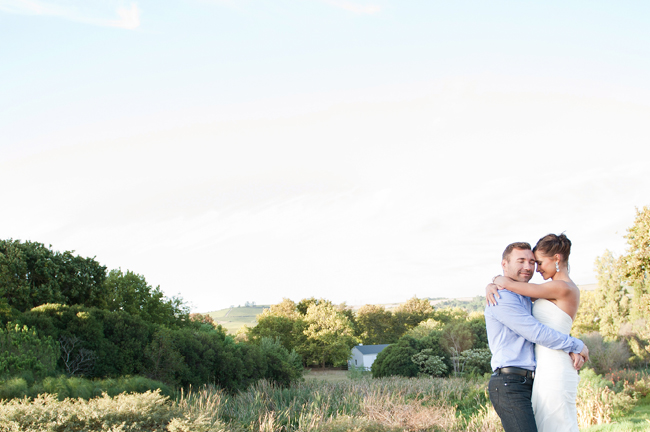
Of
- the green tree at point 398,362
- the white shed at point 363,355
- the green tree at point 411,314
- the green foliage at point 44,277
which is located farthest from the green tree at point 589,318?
the green foliage at point 44,277

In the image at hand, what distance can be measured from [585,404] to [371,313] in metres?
49.1

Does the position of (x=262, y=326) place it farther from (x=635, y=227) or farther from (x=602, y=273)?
(x=635, y=227)

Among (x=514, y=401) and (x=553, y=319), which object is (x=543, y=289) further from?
(x=514, y=401)

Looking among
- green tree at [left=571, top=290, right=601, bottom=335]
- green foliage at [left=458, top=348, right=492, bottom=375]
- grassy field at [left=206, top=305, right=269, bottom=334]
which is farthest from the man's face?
grassy field at [left=206, top=305, right=269, bottom=334]

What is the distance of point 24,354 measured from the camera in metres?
12.0

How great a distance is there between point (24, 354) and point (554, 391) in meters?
13.1

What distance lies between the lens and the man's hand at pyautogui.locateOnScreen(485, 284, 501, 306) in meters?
3.18

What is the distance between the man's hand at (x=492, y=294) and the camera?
10.4 ft

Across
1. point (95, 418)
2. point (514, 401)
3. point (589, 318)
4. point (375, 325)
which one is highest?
point (514, 401)

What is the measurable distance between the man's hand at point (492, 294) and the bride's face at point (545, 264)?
34cm

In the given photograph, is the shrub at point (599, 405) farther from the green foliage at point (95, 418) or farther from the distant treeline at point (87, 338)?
the distant treeline at point (87, 338)

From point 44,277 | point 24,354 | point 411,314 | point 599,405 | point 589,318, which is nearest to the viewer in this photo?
point 599,405

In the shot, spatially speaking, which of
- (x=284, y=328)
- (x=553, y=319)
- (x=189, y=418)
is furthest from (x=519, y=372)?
(x=284, y=328)

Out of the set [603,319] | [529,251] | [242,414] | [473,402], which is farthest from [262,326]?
[529,251]
